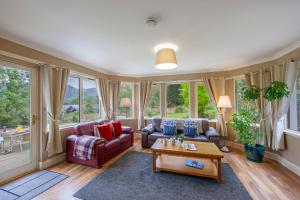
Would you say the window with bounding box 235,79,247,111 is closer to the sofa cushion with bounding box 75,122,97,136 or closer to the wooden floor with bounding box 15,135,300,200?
the wooden floor with bounding box 15,135,300,200

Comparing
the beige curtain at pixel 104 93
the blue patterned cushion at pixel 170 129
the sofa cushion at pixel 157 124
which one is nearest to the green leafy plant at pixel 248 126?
the blue patterned cushion at pixel 170 129

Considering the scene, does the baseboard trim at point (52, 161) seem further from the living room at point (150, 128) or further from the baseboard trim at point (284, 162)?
the baseboard trim at point (284, 162)

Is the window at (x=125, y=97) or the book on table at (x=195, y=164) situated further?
the window at (x=125, y=97)

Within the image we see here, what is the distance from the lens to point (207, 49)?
2924 millimetres

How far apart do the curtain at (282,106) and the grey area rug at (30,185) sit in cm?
432

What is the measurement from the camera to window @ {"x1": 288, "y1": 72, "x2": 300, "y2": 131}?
2889 millimetres

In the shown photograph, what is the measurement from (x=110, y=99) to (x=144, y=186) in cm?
325

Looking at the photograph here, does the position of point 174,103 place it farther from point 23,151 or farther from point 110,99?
point 23,151

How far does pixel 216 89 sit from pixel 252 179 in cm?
259

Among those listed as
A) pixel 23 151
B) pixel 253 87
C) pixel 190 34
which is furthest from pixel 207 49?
pixel 23 151

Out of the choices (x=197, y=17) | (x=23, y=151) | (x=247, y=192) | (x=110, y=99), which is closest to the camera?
(x=197, y=17)

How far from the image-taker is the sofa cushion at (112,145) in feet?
10.5

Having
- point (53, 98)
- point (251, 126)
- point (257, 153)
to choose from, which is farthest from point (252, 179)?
point (53, 98)

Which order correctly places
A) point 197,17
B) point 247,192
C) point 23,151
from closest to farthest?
point 197,17
point 247,192
point 23,151
